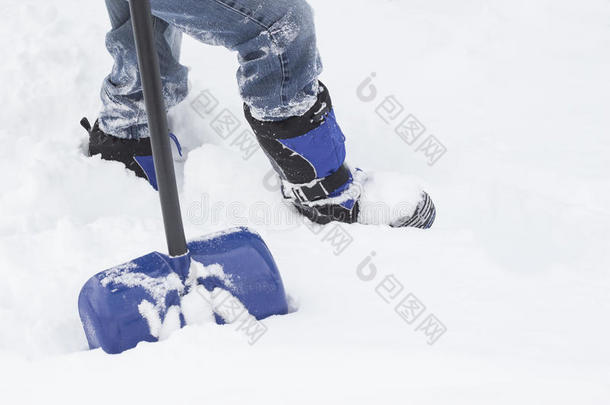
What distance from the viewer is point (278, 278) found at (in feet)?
3.21

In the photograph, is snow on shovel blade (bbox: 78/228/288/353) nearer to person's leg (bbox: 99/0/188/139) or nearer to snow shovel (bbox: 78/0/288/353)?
snow shovel (bbox: 78/0/288/353)

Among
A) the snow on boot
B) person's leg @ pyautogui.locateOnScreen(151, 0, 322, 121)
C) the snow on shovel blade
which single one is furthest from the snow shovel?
the snow on boot

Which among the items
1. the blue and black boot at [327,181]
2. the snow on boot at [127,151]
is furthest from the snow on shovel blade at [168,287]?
the snow on boot at [127,151]

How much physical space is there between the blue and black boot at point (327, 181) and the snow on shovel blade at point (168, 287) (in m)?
0.29

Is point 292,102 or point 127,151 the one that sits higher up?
point 292,102

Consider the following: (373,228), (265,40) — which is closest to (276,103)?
(265,40)

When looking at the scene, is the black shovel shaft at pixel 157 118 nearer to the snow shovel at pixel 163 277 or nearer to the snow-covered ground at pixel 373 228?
the snow shovel at pixel 163 277

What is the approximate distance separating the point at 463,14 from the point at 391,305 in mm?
1534

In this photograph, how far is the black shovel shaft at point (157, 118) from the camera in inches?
32.3

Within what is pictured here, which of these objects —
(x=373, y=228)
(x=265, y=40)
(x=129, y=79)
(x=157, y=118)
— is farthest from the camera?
(x=129, y=79)

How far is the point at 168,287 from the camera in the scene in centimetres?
93

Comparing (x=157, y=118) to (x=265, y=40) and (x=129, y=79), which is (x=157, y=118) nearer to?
(x=265, y=40)

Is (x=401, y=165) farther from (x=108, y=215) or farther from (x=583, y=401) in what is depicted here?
(x=583, y=401)

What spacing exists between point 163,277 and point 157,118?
0.24m
